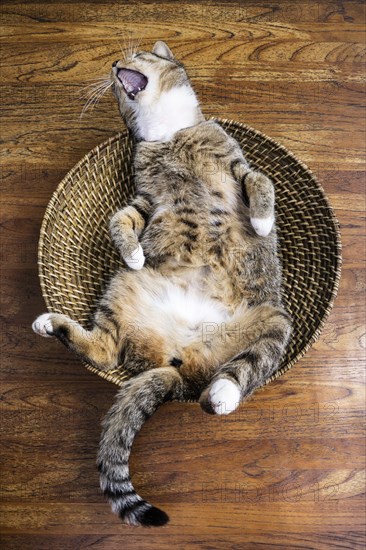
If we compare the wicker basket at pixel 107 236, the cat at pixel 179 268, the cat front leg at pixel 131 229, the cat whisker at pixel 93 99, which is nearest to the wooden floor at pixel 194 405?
the cat whisker at pixel 93 99

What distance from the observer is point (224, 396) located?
1.42 m

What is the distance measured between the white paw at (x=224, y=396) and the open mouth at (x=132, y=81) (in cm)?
95

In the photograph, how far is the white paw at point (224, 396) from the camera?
142 cm

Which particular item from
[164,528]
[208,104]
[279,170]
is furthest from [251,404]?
[208,104]

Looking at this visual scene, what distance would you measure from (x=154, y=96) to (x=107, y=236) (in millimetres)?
491

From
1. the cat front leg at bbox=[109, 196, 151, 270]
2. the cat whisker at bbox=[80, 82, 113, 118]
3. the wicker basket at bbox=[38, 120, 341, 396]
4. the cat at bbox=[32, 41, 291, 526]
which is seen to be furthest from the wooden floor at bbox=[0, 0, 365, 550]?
the cat front leg at bbox=[109, 196, 151, 270]

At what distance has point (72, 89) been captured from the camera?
84.7 inches

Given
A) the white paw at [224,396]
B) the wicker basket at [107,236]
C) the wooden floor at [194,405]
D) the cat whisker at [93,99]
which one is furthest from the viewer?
the cat whisker at [93,99]

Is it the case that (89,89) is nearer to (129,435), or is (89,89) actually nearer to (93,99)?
(93,99)

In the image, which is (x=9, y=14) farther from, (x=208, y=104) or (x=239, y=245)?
(x=239, y=245)

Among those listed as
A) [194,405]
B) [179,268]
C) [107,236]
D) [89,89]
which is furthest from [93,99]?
[194,405]

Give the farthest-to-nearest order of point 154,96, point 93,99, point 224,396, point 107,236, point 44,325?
point 93,99 < point 107,236 < point 154,96 < point 44,325 < point 224,396

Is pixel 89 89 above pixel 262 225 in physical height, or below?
above

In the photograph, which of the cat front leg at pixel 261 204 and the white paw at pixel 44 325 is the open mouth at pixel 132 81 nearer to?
the cat front leg at pixel 261 204
